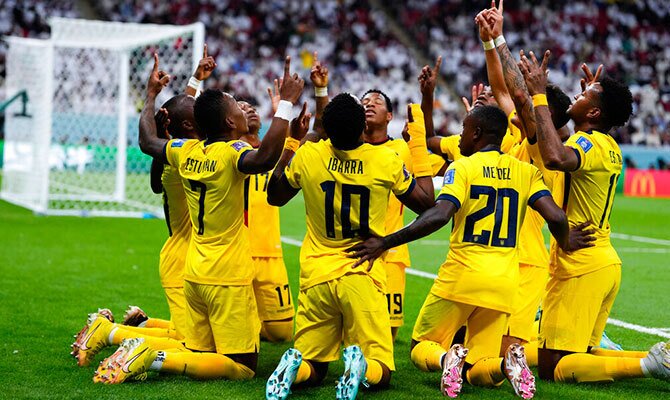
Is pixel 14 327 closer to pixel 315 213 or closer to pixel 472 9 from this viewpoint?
pixel 315 213

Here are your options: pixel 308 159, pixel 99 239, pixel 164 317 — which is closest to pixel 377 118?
pixel 308 159

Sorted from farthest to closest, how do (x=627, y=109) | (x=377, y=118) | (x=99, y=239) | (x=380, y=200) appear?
(x=99, y=239) → (x=377, y=118) → (x=627, y=109) → (x=380, y=200)

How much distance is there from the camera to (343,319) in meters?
6.14

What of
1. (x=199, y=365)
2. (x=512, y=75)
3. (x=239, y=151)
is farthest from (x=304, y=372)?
(x=512, y=75)

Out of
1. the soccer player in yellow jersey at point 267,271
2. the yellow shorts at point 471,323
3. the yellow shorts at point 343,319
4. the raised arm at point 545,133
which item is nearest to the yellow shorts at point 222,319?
the yellow shorts at point 343,319

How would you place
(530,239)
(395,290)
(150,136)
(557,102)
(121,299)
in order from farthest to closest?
(121,299) → (395,290) → (530,239) → (557,102) → (150,136)

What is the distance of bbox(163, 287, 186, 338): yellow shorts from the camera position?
23.0ft

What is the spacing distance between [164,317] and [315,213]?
3634 mm

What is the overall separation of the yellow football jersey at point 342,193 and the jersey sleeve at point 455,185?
23cm

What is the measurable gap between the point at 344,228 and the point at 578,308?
5.80ft

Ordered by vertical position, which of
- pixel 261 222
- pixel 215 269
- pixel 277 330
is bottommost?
pixel 277 330

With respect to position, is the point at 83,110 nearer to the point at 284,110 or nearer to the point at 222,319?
the point at 222,319

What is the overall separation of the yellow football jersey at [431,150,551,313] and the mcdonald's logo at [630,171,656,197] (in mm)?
25598

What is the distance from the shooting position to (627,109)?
652cm
